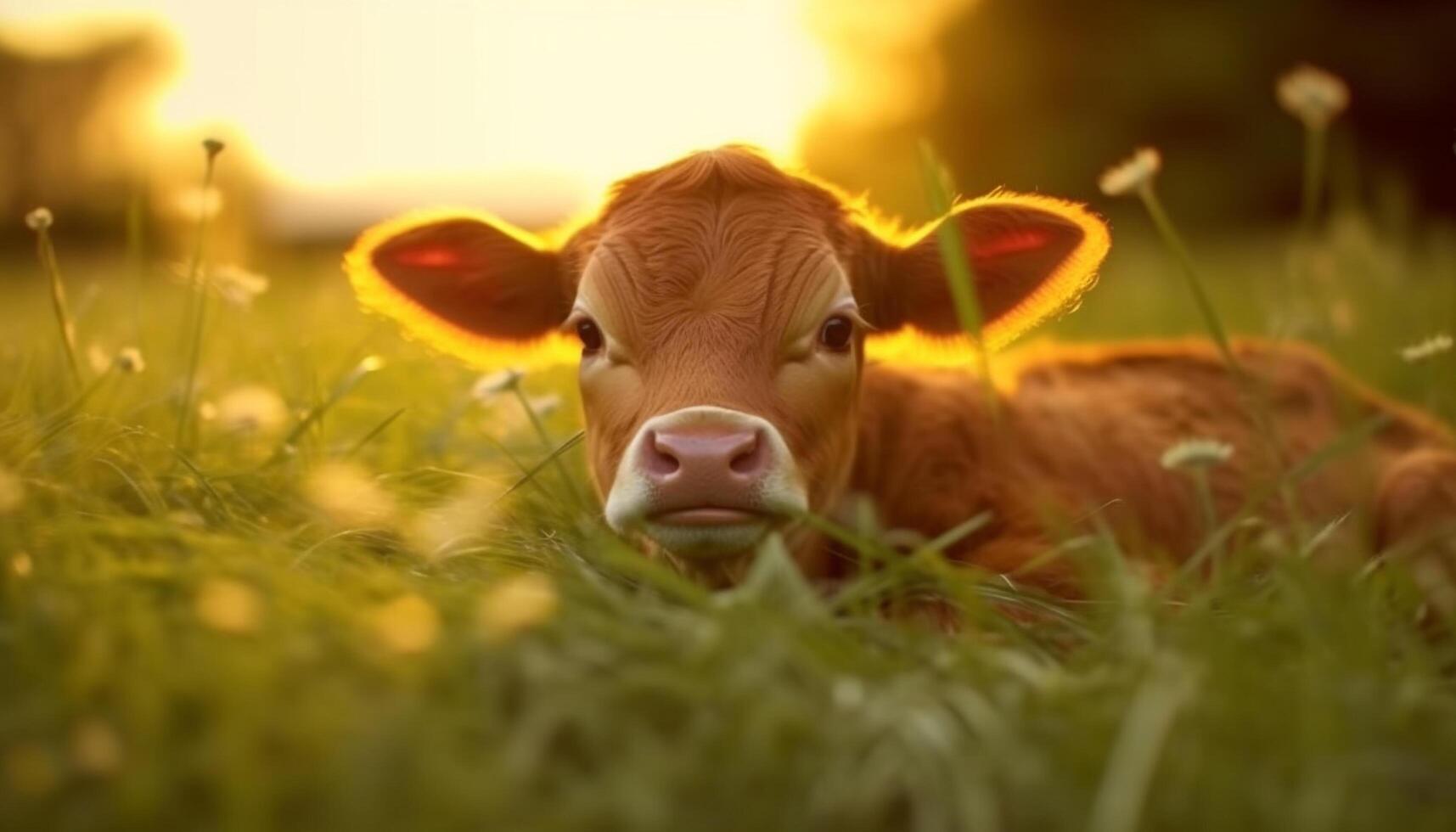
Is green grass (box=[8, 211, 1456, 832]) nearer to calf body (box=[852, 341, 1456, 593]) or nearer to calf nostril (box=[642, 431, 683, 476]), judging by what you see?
calf nostril (box=[642, 431, 683, 476])

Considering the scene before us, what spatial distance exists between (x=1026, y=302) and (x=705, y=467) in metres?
1.42

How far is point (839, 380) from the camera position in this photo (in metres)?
3.35

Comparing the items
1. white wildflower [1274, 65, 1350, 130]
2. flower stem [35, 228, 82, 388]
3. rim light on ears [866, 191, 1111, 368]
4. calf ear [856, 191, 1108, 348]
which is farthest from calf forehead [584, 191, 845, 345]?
white wildflower [1274, 65, 1350, 130]

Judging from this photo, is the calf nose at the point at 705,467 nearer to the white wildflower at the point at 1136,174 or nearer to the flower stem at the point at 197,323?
the white wildflower at the point at 1136,174

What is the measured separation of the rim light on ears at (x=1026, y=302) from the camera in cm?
352

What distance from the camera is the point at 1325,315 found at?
244 inches

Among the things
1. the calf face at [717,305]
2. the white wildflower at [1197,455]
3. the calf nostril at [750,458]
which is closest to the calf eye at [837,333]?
the calf face at [717,305]

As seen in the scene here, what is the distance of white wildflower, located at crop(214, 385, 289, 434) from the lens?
3.53 m

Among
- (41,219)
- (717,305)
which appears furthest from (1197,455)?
(41,219)

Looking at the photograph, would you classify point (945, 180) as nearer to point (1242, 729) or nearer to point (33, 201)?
point (1242, 729)

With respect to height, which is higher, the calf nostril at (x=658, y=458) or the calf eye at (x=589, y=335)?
the calf eye at (x=589, y=335)

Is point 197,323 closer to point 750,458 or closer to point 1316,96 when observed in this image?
point 750,458

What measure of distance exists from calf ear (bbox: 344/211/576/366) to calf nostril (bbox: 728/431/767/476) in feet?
3.92

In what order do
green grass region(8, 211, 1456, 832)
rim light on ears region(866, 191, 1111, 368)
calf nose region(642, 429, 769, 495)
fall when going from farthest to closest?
1. rim light on ears region(866, 191, 1111, 368)
2. calf nose region(642, 429, 769, 495)
3. green grass region(8, 211, 1456, 832)
